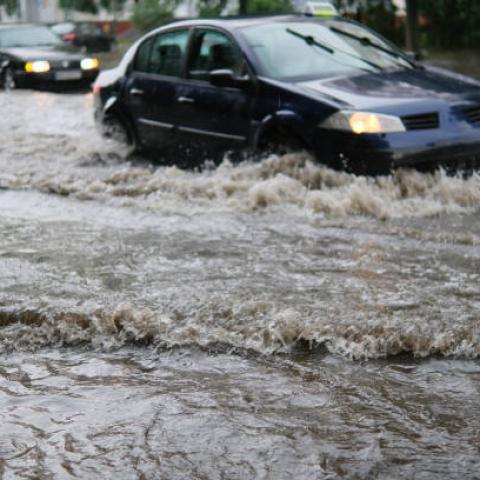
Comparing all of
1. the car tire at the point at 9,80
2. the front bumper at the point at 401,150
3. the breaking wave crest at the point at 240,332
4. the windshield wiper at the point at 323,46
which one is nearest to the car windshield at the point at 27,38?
the car tire at the point at 9,80

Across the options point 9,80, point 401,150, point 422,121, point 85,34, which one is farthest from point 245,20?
point 85,34

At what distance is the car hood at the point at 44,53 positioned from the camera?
19.3 m

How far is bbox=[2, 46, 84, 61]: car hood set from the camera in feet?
63.3

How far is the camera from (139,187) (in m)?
8.52

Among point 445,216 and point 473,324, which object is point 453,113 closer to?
point 445,216

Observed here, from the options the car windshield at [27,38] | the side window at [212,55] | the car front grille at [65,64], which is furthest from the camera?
the car windshield at [27,38]

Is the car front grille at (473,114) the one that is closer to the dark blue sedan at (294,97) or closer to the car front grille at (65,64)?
the dark blue sedan at (294,97)

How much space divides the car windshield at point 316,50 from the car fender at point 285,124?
0.40 m

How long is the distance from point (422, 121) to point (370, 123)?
0.44 m

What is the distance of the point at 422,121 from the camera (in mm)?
7375

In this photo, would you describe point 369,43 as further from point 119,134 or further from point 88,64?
point 88,64

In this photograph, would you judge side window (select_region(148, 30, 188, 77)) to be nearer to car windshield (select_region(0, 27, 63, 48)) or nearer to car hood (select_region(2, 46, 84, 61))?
car hood (select_region(2, 46, 84, 61))

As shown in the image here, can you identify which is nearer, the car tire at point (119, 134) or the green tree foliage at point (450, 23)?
the car tire at point (119, 134)

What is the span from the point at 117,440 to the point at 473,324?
1.91 metres
